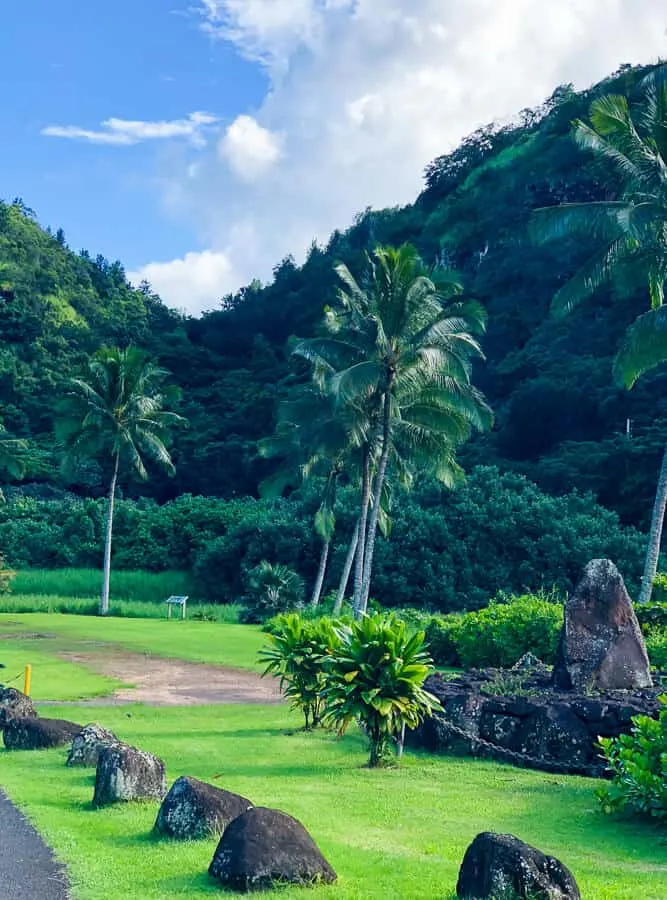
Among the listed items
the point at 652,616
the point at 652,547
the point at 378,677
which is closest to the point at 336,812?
the point at 378,677

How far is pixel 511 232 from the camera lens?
6525cm

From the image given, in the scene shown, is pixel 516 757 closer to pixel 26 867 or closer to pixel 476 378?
pixel 26 867

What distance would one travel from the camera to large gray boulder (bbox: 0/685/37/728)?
12453 mm

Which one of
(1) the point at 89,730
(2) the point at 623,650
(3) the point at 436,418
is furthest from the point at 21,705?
(3) the point at 436,418

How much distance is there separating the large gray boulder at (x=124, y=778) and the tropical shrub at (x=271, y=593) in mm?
27539

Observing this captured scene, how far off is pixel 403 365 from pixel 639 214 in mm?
7843

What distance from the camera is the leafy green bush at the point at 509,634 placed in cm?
1941

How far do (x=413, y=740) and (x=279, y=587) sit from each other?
24444 millimetres

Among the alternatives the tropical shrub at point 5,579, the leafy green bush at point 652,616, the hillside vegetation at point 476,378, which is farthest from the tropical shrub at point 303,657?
the tropical shrub at point 5,579

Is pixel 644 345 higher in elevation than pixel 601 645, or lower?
higher

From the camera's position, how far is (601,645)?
44.2ft

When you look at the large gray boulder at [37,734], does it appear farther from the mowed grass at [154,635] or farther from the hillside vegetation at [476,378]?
the hillside vegetation at [476,378]

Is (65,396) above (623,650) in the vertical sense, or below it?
above

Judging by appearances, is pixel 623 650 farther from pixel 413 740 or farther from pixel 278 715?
pixel 278 715
